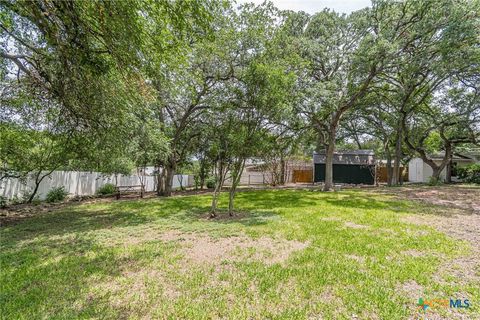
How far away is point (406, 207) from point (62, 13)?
9836mm

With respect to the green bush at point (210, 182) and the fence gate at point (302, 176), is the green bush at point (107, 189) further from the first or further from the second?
the fence gate at point (302, 176)

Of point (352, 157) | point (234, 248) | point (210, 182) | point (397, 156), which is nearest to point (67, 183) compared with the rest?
point (210, 182)

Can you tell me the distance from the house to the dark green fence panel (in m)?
4.82

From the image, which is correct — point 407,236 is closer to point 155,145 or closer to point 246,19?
point 155,145

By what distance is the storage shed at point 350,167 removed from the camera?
19.6 metres

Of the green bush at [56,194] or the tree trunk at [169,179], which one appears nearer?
the green bush at [56,194]

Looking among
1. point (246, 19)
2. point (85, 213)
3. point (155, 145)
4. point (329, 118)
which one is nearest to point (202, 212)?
point (155, 145)

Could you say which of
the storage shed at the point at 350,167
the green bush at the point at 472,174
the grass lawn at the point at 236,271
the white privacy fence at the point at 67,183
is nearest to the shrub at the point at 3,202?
the white privacy fence at the point at 67,183

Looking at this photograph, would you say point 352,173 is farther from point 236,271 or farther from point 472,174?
point 236,271

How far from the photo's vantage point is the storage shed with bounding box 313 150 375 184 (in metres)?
19.6

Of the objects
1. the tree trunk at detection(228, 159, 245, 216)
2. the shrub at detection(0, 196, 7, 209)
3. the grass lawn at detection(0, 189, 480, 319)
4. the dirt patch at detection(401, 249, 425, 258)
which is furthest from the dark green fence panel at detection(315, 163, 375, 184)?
the shrub at detection(0, 196, 7, 209)

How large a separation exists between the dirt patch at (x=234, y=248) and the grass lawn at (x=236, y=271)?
0.06ft

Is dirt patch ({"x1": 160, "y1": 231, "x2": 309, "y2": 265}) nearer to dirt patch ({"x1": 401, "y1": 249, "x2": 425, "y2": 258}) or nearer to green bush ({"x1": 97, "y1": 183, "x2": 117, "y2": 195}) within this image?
dirt patch ({"x1": 401, "y1": 249, "x2": 425, "y2": 258})

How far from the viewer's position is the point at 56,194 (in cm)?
1131
